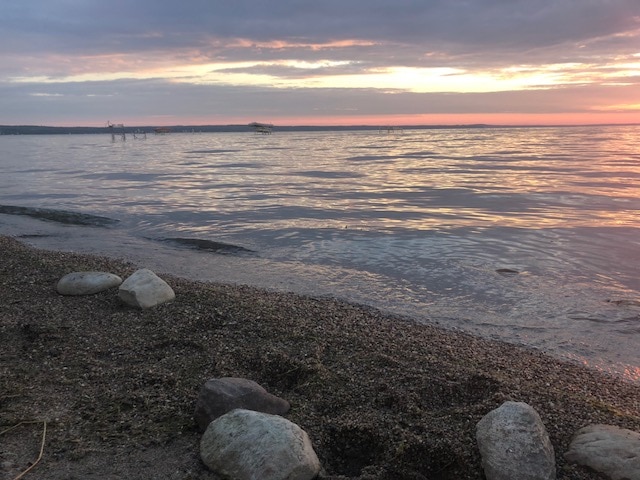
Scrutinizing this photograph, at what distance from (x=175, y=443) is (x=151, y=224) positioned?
41.3 ft

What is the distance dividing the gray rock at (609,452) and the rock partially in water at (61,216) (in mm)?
14470

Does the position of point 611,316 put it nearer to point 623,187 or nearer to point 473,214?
point 473,214

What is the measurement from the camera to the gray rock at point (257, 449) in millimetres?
3248

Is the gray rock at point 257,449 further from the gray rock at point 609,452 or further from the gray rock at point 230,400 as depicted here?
the gray rock at point 609,452

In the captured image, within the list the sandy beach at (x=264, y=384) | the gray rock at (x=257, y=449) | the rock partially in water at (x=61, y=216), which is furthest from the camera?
the rock partially in water at (x=61, y=216)

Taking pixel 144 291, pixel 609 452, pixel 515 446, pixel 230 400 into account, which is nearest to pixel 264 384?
pixel 230 400

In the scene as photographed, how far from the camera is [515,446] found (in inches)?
134

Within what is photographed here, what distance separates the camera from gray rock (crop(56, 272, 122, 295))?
7121 mm

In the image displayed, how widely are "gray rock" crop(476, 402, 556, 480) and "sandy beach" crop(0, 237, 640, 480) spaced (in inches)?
4.5

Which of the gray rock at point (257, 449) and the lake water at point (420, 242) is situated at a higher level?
the gray rock at point (257, 449)

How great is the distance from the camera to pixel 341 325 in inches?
250

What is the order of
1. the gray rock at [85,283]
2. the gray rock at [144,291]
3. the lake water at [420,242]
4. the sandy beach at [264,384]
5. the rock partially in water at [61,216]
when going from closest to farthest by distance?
the sandy beach at [264,384], the gray rock at [144,291], the gray rock at [85,283], the lake water at [420,242], the rock partially in water at [61,216]

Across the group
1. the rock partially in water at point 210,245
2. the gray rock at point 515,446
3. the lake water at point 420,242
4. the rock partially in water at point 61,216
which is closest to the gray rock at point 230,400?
the gray rock at point 515,446

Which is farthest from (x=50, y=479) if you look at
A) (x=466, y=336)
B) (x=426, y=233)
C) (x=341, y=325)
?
(x=426, y=233)
